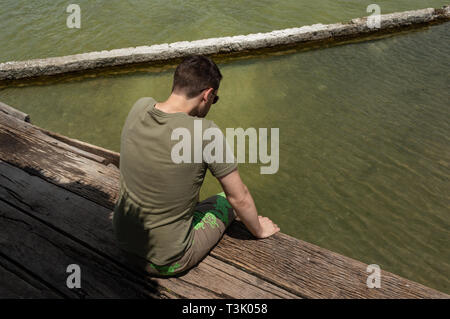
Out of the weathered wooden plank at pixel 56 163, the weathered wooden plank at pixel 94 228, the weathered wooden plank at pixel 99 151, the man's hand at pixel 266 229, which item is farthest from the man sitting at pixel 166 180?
the weathered wooden plank at pixel 99 151

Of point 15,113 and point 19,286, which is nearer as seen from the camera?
point 19,286

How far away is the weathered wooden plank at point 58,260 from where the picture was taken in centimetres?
186

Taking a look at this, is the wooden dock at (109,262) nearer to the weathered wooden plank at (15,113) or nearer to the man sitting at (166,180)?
the man sitting at (166,180)

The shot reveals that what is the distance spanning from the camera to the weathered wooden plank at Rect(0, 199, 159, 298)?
1.86m

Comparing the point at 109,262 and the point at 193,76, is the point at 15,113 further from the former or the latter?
the point at 193,76

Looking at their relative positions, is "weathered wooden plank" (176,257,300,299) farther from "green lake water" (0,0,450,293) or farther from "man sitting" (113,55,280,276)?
"green lake water" (0,0,450,293)

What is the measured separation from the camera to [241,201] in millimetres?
1939

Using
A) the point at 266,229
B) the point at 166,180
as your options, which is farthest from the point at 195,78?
the point at 266,229

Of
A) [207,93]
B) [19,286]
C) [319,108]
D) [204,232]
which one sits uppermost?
[207,93]

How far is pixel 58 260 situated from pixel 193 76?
149 centimetres

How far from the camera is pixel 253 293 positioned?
6.14ft

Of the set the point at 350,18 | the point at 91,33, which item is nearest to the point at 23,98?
the point at 91,33

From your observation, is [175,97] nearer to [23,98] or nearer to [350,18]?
[23,98]

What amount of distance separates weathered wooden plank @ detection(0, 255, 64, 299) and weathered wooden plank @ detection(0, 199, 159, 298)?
0.14ft
